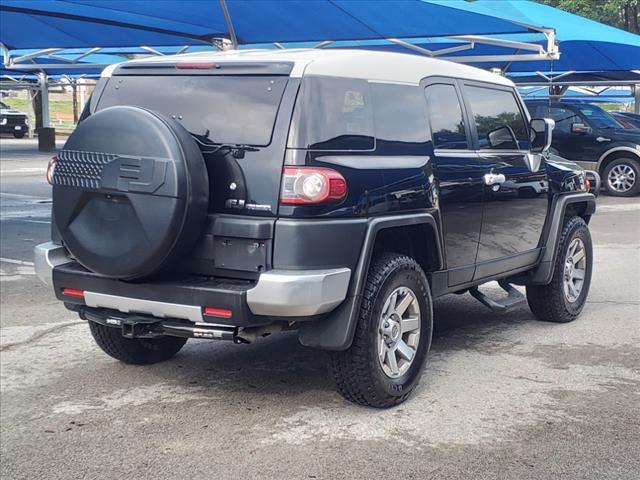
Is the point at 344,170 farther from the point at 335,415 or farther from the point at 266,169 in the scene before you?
the point at 335,415

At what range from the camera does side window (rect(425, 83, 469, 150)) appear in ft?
17.4

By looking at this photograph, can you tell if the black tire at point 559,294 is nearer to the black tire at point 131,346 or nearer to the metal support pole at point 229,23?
the black tire at point 131,346

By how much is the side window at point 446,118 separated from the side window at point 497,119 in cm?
25

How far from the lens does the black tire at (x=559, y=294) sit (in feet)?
22.2

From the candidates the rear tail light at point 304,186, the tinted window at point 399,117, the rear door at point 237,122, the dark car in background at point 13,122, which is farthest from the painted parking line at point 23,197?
the dark car in background at point 13,122

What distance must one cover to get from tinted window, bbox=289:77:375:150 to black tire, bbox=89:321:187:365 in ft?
6.46

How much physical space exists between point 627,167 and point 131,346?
46.0 ft

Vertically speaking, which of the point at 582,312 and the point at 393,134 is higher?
the point at 393,134

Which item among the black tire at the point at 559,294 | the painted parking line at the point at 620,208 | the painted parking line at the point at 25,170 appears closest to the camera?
the black tire at the point at 559,294

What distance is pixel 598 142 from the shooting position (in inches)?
682

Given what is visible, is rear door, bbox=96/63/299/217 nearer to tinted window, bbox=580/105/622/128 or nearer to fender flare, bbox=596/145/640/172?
fender flare, bbox=596/145/640/172

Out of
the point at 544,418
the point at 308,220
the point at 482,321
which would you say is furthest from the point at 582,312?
the point at 308,220

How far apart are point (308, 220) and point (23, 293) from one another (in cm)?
457

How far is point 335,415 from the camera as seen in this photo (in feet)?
15.6
